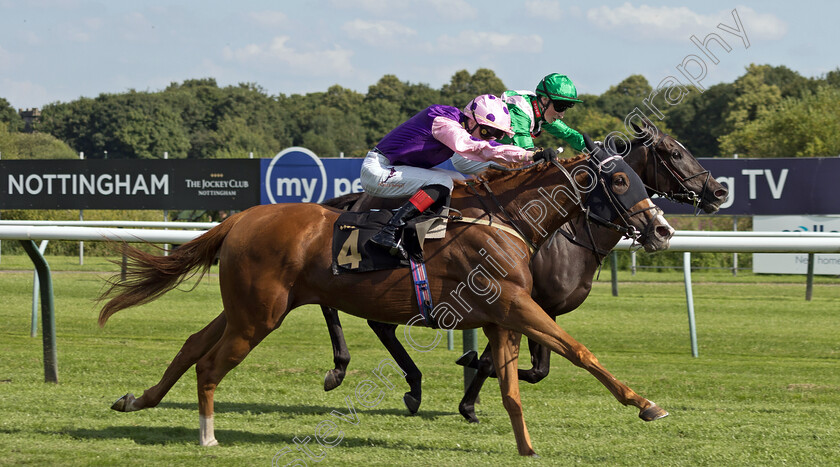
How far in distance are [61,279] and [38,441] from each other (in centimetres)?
1087

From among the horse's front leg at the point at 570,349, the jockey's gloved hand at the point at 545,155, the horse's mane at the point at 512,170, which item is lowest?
the horse's front leg at the point at 570,349

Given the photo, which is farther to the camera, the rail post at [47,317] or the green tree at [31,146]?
the green tree at [31,146]

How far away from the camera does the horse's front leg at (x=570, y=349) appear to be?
3.89m

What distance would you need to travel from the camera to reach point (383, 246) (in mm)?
4312

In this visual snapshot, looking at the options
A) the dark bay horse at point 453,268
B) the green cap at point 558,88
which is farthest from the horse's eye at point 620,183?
the green cap at point 558,88

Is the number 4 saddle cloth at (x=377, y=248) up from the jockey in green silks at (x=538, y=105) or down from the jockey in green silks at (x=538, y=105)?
down

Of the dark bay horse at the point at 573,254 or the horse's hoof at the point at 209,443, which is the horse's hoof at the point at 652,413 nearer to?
the dark bay horse at the point at 573,254

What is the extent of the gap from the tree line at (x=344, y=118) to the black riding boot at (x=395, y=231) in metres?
32.3

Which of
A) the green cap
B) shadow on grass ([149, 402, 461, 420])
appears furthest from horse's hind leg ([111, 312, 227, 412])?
the green cap

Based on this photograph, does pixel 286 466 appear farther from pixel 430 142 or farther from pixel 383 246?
pixel 430 142

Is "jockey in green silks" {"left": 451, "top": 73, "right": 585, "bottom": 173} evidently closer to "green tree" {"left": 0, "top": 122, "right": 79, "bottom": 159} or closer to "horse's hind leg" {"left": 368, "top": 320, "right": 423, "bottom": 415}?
"horse's hind leg" {"left": 368, "top": 320, "right": 423, "bottom": 415}

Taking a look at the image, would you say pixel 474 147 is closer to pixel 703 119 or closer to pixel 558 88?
pixel 558 88

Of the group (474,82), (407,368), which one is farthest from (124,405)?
(474,82)

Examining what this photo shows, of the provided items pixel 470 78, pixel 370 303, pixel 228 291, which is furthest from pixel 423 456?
pixel 470 78
